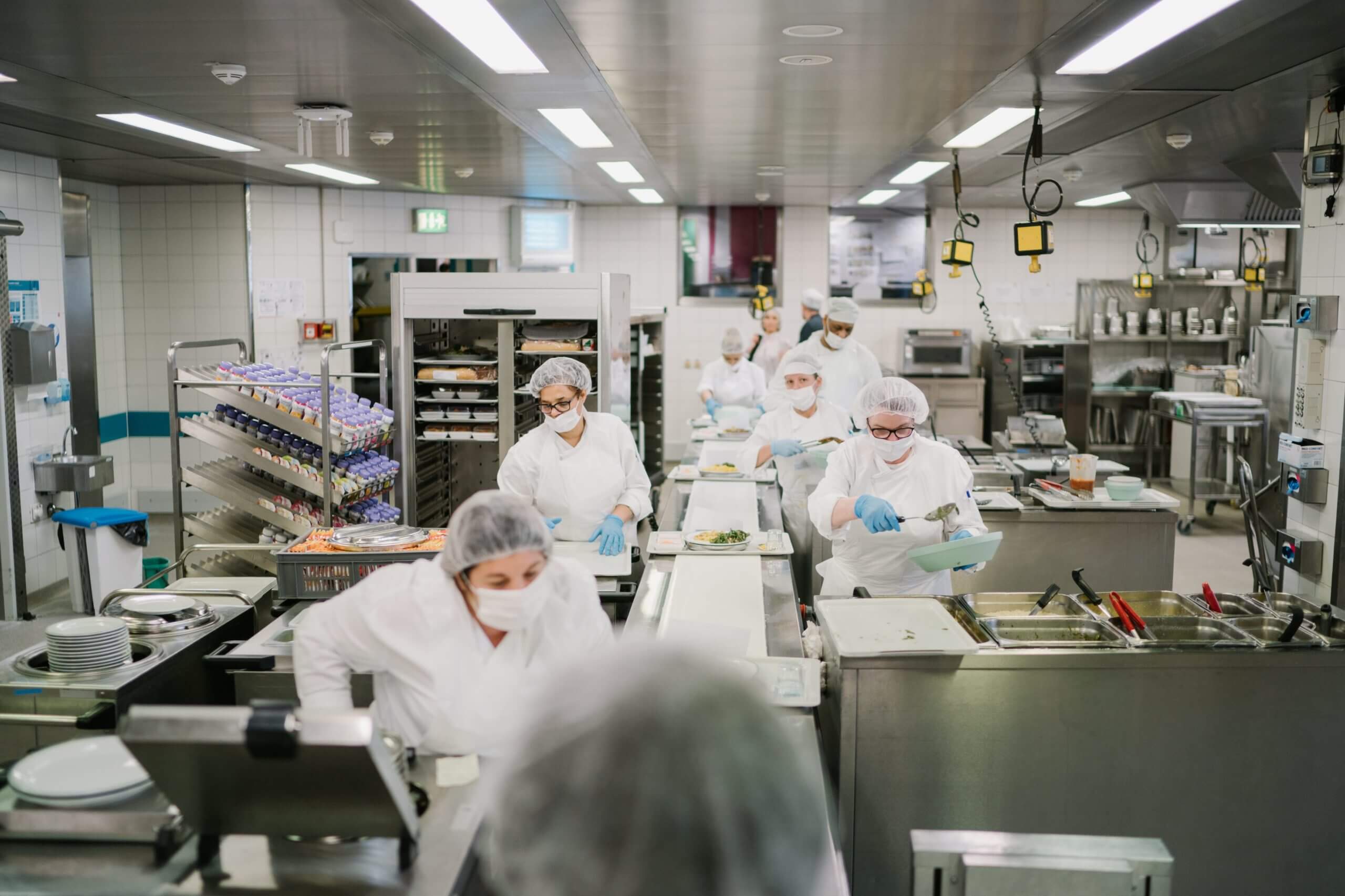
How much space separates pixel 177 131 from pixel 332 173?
2061 mm

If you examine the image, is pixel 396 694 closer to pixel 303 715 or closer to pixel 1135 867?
pixel 303 715

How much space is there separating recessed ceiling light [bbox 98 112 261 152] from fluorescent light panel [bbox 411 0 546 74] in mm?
2351

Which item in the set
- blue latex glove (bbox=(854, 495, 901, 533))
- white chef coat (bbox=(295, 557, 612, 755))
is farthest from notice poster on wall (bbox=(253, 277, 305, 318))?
white chef coat (bbox=(295, 557, 612, 755))

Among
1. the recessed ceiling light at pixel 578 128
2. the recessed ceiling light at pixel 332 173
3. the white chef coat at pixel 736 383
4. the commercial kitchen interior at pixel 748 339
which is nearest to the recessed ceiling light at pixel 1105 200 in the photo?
the commercial kitchen interior at pixel 748 339

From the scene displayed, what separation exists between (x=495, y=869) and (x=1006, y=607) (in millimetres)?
2644

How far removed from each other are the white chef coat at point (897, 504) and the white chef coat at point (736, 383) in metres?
5.14

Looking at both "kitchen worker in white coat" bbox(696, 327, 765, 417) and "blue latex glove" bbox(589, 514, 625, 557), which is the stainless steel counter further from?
"kitchen worker in white coat" bbox(696, 327, 765, 417)

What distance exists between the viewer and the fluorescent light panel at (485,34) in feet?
11.0

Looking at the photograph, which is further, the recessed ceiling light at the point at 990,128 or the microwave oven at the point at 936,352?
the microwave oven at the point at 936,352

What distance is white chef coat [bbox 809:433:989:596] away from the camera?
3.96 meters

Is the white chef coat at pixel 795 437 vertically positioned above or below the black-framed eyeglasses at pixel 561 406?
below

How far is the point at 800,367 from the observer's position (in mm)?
5648

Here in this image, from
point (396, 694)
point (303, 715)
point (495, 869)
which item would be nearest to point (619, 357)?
point (396, 694)

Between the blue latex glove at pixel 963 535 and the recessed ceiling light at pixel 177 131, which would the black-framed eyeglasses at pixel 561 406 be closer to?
the blue latex glove at pixel 963 535
